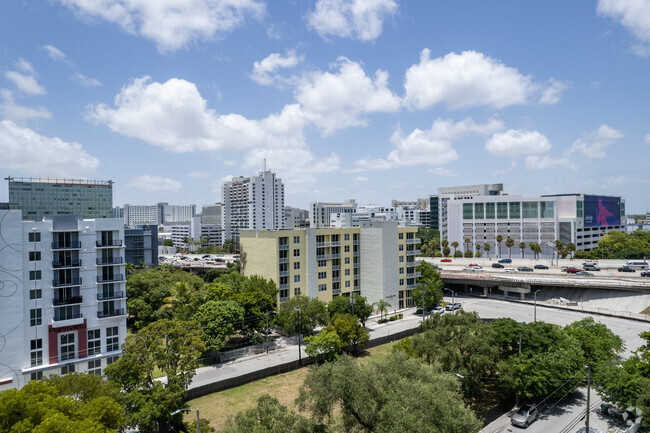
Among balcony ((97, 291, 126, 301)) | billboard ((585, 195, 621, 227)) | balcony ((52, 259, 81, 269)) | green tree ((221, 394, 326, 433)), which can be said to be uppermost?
billboard ((585, 195, 621, 227))

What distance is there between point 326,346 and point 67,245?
32.4m

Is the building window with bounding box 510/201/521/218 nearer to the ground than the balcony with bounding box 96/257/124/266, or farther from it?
farther from it

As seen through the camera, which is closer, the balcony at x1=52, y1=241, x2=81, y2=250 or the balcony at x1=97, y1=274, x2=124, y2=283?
the balcony at x1=52, y1=241, x2=81, y2=250

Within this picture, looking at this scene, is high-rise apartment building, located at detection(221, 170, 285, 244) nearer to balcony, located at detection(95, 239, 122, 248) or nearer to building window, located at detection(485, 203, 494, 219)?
building window, located at detection(485, 203, 494, 219)

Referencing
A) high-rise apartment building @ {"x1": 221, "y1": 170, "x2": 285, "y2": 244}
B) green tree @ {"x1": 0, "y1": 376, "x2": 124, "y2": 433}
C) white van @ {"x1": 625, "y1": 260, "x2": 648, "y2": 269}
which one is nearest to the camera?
green tree @ {"x1": 0, "y1": 376, "x2": 124, "y2": 433}

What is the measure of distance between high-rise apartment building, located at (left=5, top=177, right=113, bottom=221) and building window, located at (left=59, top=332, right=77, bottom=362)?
126 meters

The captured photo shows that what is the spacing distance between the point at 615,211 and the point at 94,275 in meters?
184

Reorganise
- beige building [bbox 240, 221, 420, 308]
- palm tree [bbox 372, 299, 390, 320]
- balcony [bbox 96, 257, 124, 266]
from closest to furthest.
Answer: balcony [bbox 96, 257, 124, 266] → beige building [bbox 240, 221, 420, 308] → palm tree [bbox 372, 299, 390, 320]

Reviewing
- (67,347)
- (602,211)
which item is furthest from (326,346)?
(602,211)

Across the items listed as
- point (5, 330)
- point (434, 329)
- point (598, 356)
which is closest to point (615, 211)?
point (598, 356)

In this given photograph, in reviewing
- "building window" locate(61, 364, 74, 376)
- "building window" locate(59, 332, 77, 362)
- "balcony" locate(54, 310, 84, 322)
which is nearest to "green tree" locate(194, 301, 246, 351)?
"balcony" locate(54, 310, 84, 322)

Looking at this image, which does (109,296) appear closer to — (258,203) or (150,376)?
(150,376)

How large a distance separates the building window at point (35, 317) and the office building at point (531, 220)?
131878 millimetres

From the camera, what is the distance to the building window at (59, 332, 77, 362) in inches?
1665
